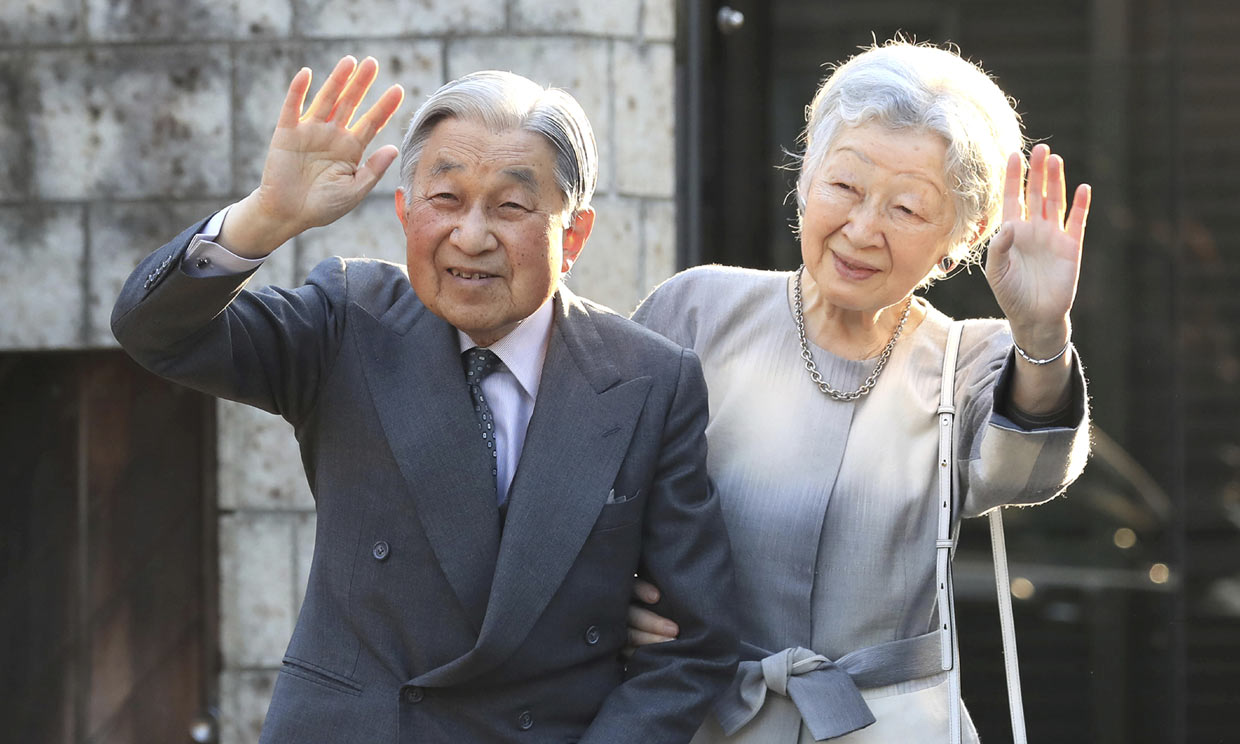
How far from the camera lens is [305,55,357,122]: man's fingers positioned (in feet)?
7.52

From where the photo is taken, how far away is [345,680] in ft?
7.81

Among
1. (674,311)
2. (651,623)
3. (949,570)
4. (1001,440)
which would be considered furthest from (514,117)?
(949,570)

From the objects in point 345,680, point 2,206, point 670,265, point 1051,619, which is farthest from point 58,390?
point 1051,619

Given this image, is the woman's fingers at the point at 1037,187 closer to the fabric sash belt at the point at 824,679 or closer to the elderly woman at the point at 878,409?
the elderly woman at the point at 878,409

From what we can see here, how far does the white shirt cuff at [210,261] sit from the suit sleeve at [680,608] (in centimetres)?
74

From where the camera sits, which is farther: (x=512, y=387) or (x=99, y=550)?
(x=99, y=550)

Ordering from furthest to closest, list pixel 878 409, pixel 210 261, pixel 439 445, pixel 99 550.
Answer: pixel 99 550, pixel 878 409, pixel 439 445, pixel 210 261

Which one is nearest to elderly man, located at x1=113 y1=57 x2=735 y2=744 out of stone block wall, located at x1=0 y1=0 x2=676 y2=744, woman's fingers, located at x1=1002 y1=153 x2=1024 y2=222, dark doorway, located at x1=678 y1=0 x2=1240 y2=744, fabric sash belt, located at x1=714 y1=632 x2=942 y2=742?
fabric sash belt, located at x1=714 y1=632 x2=942 y2=742

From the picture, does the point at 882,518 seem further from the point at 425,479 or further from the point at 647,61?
the point at 647,61

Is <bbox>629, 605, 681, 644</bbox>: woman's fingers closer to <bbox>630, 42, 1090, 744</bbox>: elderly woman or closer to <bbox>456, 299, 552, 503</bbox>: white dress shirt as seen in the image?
<bbox>630, 42, 1090, 744</bbox>: elderly woman

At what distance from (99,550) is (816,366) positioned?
9.38 ft

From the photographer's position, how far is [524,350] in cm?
254

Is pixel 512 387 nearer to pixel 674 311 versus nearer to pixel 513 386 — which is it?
pixel 513 386

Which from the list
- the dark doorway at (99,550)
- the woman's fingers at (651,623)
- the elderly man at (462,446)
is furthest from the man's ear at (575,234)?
the dark doorway at (99,550)
